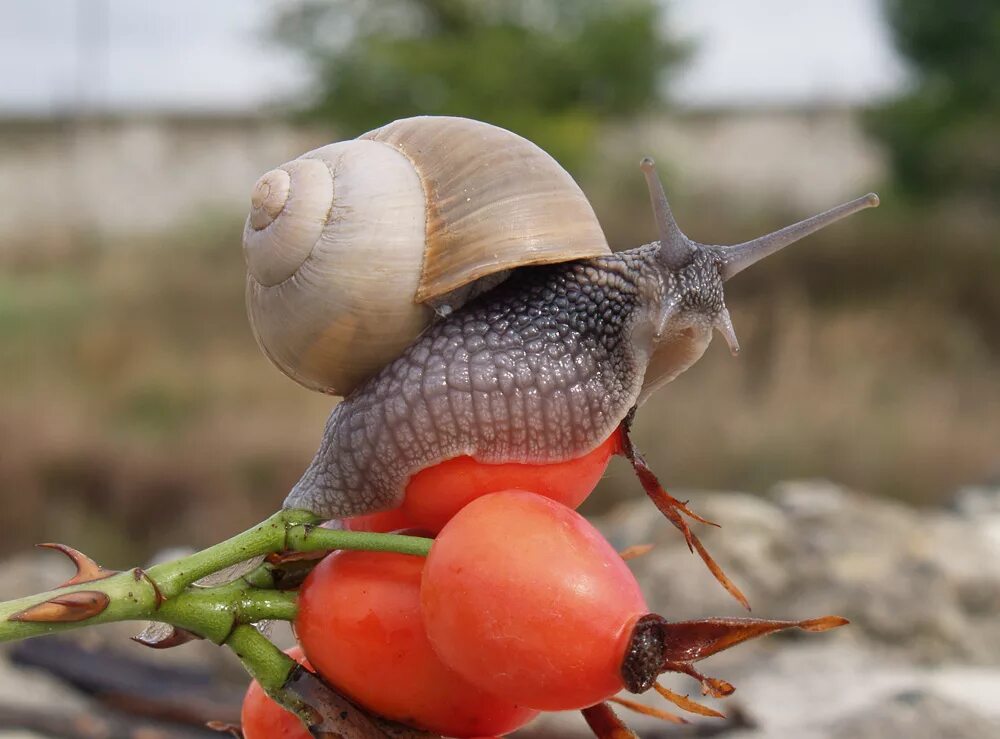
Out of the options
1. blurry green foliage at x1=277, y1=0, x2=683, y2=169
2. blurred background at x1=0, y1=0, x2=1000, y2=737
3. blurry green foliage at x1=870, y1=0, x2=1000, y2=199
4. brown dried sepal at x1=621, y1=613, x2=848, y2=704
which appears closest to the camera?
brown dried sepal at x1=621, y1=613, x2=848, y2=704

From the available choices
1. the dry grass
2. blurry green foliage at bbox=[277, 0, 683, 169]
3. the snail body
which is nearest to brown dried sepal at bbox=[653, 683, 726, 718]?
the snail body

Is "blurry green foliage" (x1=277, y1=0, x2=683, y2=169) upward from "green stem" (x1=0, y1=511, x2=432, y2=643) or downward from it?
upward

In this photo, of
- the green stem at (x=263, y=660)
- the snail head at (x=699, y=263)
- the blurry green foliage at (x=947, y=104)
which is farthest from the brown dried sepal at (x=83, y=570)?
A: the blurry green foliage at (x=947, y=104)

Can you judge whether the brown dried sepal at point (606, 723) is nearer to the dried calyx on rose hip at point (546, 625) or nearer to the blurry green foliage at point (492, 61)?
the dried calyx on rose hip at point (546, 625)

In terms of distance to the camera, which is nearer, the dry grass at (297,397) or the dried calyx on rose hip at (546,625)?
the dried calyx on rose hip at (546,625)

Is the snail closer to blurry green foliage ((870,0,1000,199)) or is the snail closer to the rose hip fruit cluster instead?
the rose hip fruit cluster

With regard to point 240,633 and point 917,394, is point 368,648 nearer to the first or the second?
point 240,633
